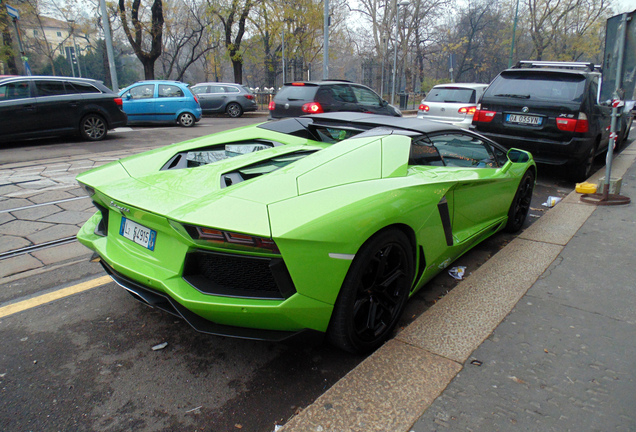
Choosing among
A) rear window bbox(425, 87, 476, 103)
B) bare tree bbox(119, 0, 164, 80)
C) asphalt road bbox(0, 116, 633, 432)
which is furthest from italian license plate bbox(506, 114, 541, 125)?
bare tree bbox(119, 0, 164, 80)

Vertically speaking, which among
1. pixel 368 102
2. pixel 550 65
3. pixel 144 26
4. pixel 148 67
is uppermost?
pixel 144 26

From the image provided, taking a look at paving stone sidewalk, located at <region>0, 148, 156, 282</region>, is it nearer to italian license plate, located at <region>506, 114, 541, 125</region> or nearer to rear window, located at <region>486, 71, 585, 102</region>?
italian license plate, located at <region>506, 114, 541, 125</region>

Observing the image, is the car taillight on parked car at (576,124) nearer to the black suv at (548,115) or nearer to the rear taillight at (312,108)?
the black suv at (548,115)

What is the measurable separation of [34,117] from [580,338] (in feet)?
36.0

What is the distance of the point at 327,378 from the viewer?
2.40 metres

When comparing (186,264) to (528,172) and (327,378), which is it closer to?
(327,378)

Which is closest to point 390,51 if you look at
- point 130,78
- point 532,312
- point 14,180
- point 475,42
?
point 475,42

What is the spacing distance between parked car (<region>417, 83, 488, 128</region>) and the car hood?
8.44 metres

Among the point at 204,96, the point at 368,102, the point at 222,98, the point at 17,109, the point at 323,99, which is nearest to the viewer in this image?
the point at 17,109

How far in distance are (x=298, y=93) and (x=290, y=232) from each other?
29.8 ft

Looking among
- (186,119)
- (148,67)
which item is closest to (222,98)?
(186,119)

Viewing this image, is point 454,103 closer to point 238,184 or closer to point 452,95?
point 452,95

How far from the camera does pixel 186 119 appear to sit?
48.6 feet

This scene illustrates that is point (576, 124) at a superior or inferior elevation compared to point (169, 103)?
inferior
